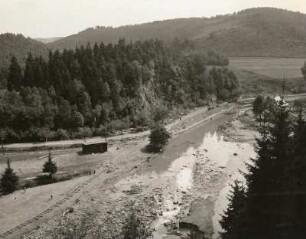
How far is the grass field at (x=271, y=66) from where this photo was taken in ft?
511

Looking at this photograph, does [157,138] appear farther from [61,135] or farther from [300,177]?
[300,177]

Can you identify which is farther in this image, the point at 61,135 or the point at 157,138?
the point at 61,135

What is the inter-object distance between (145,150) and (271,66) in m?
102

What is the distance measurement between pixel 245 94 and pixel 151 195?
304 ft

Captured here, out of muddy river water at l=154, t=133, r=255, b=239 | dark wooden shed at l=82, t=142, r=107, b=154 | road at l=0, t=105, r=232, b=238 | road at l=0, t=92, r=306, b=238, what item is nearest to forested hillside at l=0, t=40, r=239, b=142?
road at l=0, t=92, r=306, b=238

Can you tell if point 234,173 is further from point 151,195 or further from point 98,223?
point 98,223

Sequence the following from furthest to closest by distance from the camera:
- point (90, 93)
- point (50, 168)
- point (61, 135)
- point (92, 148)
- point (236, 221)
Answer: point (90, 93), point (61, 135), point (92, 148), point (50, 168), point (236, 221)

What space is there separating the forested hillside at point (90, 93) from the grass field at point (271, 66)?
42.1 meters

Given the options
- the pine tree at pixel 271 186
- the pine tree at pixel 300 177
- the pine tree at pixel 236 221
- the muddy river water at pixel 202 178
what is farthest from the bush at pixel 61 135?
the pine tree at pixel 300 177

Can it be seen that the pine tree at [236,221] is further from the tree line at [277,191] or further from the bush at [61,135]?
the bush at [61,135]

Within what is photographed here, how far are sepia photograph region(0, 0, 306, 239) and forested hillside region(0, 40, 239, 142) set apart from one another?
273 mm

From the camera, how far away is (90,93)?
3728 inches

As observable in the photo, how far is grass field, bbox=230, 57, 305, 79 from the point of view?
155875mm

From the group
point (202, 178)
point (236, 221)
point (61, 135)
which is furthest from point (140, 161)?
point (236, 221)
